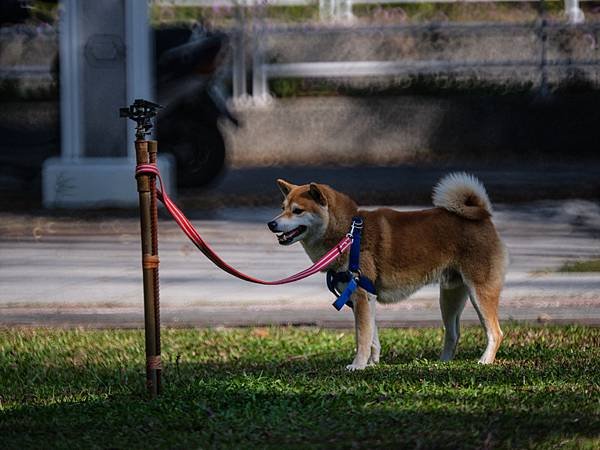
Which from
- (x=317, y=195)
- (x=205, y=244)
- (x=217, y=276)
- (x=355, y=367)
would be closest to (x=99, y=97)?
(x=217, y=276)

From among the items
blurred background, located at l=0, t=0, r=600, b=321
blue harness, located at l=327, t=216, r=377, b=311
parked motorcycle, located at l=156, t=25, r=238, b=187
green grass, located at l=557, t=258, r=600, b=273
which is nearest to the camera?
blue harness, located at l=327, t=216, r=377, b=311

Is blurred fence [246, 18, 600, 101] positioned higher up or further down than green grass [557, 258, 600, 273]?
higher up

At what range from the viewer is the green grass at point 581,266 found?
31.1ft

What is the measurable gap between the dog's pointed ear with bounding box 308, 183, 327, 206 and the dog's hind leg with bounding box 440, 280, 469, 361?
777 millimetres

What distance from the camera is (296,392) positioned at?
5.55 m

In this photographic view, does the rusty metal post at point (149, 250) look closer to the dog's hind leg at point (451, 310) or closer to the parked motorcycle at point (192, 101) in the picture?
the dog's hind leg at point (451, 310)

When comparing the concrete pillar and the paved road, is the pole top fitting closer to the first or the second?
the paved road

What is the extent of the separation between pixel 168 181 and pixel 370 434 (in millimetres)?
7884

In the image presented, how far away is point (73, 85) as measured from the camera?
41.8ft

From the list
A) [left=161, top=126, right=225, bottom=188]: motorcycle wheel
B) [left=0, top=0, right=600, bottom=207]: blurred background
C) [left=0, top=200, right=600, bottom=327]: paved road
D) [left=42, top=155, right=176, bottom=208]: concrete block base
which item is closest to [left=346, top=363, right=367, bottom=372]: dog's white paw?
[left=0, top=200, right=600, bottom=327]: paved road

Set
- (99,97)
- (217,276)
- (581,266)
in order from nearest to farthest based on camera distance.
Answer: (217,276)
(581,266)
(99,97)

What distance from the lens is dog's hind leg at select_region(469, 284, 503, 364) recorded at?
6637 mm

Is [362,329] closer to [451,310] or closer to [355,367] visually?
[355,367]

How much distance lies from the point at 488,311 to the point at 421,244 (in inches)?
19.3
